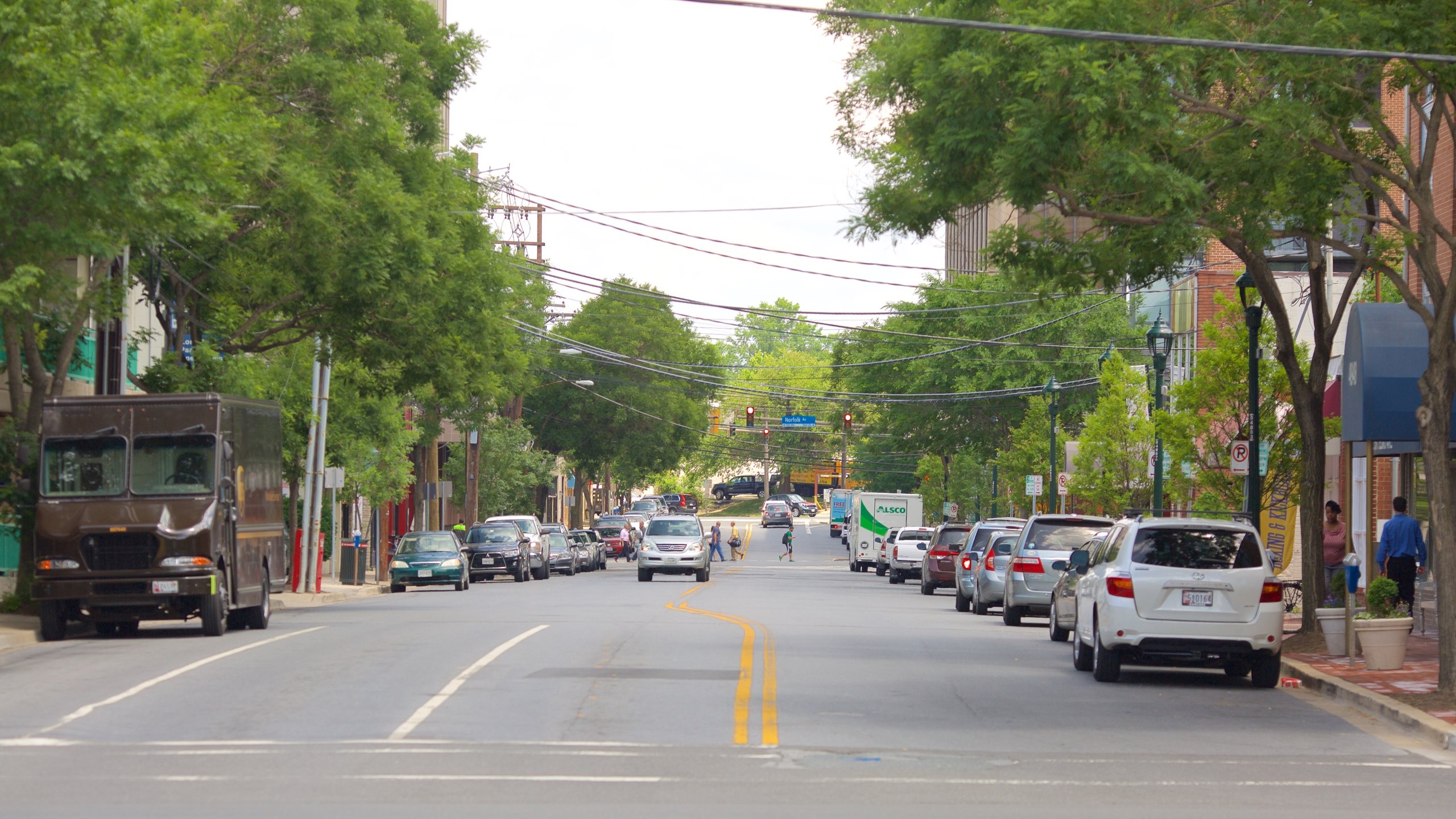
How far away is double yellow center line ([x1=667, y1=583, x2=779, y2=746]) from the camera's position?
1266cm

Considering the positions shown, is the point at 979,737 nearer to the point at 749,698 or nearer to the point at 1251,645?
the point at 749,698

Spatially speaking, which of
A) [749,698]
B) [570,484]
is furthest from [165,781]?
[570,484]

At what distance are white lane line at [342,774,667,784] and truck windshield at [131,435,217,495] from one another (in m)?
12.7

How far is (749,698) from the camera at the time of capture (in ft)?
48.3

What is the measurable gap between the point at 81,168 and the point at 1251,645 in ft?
43.3

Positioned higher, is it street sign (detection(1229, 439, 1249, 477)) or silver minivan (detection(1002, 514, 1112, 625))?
street sign (detection(1229, 439, 1249, 477))

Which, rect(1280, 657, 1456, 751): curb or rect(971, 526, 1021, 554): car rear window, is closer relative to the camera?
rect(1280, 657, 1456, 751): curb

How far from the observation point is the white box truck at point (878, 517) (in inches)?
2458

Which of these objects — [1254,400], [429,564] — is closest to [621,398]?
[429,564]

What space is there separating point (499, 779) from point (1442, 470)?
374 inches

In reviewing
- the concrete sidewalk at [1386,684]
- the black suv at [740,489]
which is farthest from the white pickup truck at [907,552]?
the black suv at [740,489]

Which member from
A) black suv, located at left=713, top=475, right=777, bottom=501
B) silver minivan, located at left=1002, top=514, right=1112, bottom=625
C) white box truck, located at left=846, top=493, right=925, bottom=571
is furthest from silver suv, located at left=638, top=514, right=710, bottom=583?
black suv, located at left=713, top=475, right=777, bottom=501

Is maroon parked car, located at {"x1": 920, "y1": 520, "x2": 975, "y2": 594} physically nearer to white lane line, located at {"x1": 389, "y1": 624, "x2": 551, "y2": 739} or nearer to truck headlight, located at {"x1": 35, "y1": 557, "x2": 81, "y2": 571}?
white lane line, located at {"x1": 389, "y1": 624, "x2": 551, "y2": 739}

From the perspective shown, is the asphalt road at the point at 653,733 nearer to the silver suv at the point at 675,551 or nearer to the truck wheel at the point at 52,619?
the truck wheel at the point at 52,619
